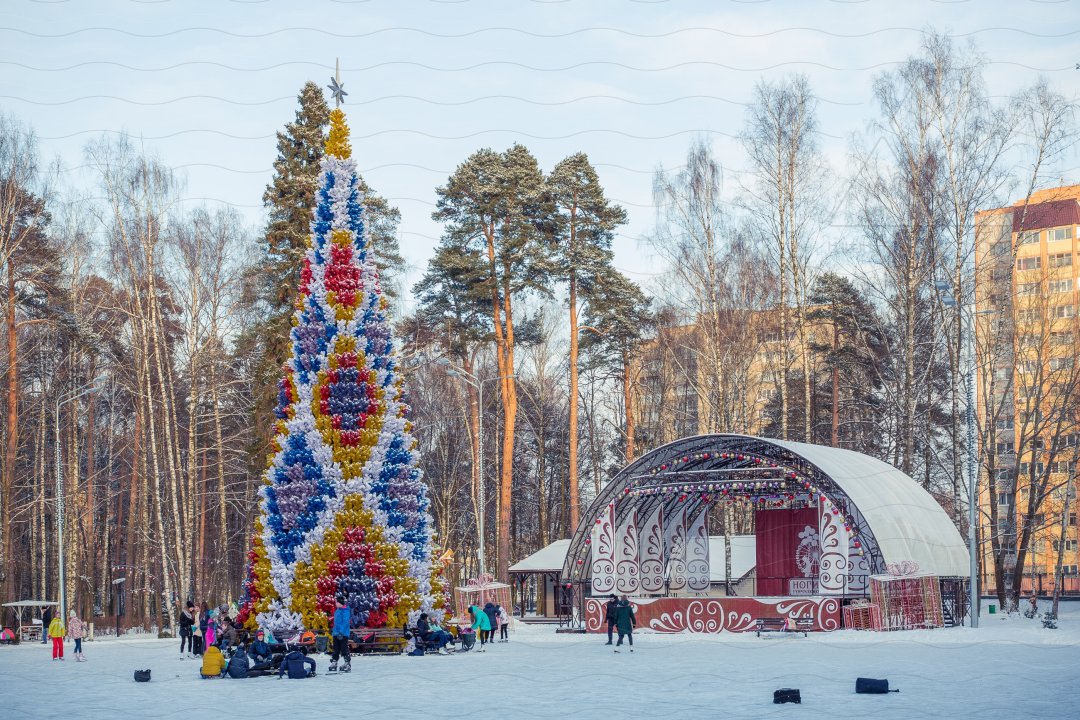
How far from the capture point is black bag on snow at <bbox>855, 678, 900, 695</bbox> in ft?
51.2

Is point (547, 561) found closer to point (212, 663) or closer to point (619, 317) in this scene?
point (619, 317)

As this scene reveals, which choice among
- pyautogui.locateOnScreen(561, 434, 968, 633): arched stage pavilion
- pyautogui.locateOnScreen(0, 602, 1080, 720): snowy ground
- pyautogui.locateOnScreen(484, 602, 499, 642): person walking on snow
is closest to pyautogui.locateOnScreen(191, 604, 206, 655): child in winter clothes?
pyautogui.locateOnScreen(0, 602, 1080, 720): snowy ground

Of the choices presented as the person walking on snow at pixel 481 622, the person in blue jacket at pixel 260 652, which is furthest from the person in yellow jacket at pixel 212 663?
the person walking on snow at pixel 481 622

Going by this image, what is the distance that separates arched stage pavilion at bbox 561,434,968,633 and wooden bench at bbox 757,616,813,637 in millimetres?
211

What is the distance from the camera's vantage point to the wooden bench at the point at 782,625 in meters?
30.6

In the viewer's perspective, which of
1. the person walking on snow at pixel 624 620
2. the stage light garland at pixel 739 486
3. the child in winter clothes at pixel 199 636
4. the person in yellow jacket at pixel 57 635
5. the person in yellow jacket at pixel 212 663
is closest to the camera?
the person in yellow jacket at pixel 212 663

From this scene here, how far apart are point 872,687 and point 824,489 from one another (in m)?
17.3

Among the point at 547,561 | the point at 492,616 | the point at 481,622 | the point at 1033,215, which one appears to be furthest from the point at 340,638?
the point at 1033,215

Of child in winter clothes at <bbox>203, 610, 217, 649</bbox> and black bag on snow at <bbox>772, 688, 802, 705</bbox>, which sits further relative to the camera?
child in winter clothes at <bbox>203, 610, 217, 649</bbox>

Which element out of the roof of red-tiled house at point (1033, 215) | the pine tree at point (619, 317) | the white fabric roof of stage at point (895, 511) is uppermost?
the roof of red-tiled house at point (1033, 215)

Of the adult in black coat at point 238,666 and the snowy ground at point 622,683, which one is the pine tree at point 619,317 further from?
the adult in black coat at point 238,666

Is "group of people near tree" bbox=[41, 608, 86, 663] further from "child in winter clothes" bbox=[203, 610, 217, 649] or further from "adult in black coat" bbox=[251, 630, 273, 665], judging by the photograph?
"adult in black coat" bbox=[251, 630, 273, 665]

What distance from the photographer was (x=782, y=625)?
30.7 meters

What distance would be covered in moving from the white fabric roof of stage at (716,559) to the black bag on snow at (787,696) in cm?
2781
